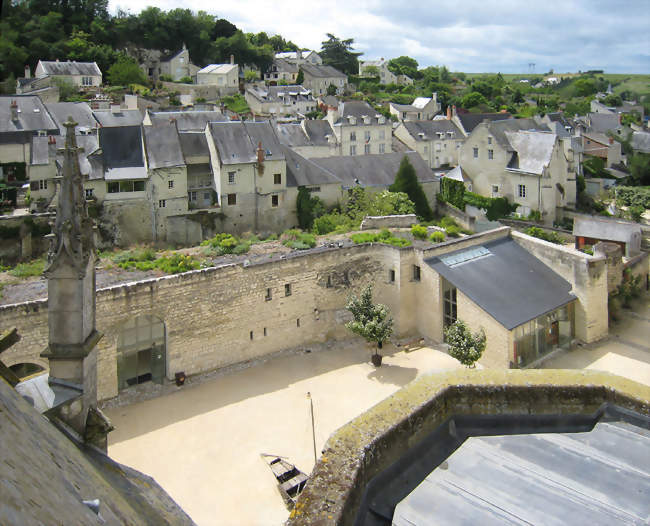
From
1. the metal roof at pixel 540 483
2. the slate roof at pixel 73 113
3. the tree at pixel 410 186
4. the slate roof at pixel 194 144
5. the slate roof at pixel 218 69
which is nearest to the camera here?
the metal roof at pixel 540 483

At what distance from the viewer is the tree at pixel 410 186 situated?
33.2 metres

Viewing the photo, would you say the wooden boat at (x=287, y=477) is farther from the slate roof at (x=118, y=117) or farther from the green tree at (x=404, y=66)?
the green tree at (x=404, y=66)

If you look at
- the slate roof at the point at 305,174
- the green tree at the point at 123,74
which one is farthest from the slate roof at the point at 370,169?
the green tree at the point at 123,74

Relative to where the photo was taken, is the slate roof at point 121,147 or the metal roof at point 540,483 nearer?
the metal roof at point 540,483

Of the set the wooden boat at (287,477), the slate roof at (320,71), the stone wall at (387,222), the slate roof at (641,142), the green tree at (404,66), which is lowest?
the wooden boat at (287,477)

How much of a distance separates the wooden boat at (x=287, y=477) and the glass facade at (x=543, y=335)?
358 inches

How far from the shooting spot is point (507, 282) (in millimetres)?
22031

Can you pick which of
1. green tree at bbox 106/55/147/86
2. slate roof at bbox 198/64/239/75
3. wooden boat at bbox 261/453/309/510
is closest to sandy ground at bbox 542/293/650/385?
wooden boat at bbox 261/453/309/510

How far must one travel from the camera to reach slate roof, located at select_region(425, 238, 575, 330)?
2059 centimetres

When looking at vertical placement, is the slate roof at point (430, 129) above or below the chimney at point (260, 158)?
above

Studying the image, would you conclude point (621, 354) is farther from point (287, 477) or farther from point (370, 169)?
point (370, 169)

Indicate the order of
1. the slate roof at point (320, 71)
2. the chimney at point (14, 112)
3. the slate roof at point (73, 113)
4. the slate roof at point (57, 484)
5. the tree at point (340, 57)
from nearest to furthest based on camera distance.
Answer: the slate roof at point (57, 484) < the chimney at point (14, 112) < the slate roof at point (73, 113) < the slate roof at point (320, 71) < the tree at point (340, 57)

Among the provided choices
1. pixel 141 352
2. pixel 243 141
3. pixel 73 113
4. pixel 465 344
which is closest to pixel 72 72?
pixel 73 113

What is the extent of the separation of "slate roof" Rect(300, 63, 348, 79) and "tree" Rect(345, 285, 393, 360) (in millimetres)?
72612
